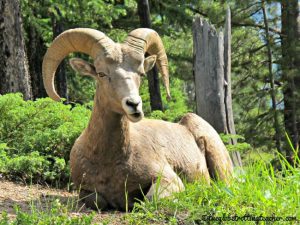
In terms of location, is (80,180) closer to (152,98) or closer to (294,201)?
(294,201)

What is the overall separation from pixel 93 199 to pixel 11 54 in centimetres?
521

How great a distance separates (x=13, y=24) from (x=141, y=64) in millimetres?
5289

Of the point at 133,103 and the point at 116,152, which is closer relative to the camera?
the point at 133,103

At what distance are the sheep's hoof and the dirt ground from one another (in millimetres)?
64

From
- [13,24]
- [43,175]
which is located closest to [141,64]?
[43,175]

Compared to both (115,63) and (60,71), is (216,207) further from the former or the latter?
(60,71)

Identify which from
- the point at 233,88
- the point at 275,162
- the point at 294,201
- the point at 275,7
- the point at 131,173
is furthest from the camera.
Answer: the point at 233,88

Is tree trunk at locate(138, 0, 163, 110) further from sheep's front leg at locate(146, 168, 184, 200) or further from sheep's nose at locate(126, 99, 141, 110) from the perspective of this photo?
sheep's nose at locate(126, 99, 141, 110)

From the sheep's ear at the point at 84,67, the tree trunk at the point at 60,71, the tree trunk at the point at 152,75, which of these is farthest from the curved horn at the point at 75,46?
the tree trunk at the point at 60,71

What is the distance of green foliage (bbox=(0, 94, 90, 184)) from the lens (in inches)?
301

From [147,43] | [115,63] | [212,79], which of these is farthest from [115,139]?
[212,79]

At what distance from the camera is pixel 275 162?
16859 millimetres

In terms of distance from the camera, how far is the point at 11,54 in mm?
10367

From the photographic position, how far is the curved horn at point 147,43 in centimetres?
607
